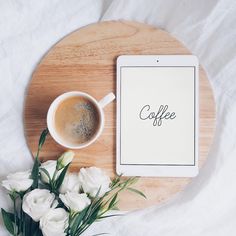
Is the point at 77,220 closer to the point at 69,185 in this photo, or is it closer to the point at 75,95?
the point at 69,185

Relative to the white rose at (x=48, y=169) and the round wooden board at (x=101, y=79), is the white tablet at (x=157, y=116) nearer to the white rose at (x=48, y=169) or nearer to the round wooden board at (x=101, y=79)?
the round wooden board at (x=101, y=79)

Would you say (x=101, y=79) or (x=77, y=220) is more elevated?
(x=101, y=79)

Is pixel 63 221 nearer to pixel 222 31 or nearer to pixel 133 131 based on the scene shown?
pixel 133 131

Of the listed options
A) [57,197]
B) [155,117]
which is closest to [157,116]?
[155,117]

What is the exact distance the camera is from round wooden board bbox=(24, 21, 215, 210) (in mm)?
716

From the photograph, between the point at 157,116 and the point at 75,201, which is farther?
the point at 157,116

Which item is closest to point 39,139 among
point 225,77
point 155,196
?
point 155,196

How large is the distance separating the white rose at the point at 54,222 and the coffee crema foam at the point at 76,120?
13 cm

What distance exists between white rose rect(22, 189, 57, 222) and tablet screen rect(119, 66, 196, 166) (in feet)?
0.50

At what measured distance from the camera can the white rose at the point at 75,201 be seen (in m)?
0.61

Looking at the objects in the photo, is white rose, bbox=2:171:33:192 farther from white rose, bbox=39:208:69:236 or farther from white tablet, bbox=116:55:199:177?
white tablet, bbox=116:55:199:177

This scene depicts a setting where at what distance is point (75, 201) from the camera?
610mm

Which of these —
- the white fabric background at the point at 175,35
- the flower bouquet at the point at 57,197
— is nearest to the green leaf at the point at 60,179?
the flower bouquet at the point at 57,197

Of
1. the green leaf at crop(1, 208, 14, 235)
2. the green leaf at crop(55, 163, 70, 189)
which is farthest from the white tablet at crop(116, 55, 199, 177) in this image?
the green leaf at crop(1, 208, 14, 235)
